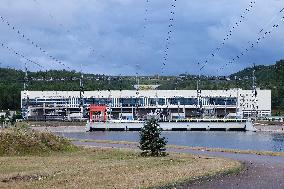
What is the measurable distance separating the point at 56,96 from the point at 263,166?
506 feet

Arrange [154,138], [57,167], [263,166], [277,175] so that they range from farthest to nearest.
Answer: [154,138] < [263,166] < [57,167] < [277,175]

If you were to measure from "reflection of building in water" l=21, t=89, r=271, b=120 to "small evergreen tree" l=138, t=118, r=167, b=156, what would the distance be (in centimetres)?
13149

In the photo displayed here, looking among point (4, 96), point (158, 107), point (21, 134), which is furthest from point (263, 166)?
point (4, 96)

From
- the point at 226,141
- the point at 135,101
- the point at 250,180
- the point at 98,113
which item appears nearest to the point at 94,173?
the point at 250,180

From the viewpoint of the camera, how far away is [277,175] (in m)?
28.2

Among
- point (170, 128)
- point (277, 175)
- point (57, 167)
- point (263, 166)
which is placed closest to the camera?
point (277, 175)

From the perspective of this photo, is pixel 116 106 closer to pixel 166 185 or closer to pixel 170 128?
pixel 170 128

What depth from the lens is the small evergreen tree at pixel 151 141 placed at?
41938 mm

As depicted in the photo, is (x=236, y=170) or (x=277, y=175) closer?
(x=277, y=175)

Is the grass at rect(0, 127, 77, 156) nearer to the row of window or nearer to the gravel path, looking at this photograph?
the gravel path

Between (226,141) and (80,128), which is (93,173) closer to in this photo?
(226,141)

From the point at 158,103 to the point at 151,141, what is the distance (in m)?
140

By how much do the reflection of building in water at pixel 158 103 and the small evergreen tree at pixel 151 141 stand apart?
13149 cm

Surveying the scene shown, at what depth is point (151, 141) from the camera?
4231 cm
